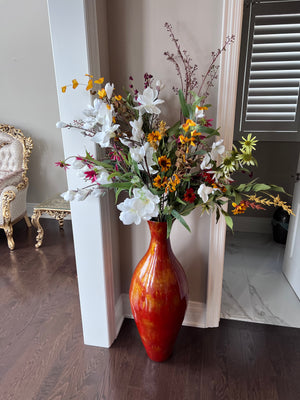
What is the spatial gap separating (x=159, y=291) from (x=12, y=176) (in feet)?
7.40

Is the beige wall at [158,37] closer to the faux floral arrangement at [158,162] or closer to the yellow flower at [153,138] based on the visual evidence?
the faux floral arrangement at [158,162]

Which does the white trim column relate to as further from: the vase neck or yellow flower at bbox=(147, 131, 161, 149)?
yellow flower at bbox=(147, 131, 161, 149)

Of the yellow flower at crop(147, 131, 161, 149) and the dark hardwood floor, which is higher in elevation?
the yellow flower at crop(147, 131, 161, 149)

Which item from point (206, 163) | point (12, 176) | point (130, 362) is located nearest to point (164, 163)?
point (206, 163)

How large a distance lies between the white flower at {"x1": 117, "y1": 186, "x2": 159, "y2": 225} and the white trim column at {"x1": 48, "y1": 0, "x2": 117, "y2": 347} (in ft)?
1.20

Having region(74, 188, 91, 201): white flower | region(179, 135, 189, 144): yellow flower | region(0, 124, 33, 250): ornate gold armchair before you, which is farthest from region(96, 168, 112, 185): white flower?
region(0, 124, 33, 250): ornate gold armchair

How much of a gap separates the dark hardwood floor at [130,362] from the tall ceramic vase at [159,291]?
8.9 inches

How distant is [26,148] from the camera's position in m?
3.24

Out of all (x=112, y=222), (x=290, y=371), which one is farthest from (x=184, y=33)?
(x=290, y=371)

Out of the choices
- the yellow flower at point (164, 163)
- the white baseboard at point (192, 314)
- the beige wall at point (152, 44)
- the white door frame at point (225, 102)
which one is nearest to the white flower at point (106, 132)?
the yellow flower at point (164, 163)

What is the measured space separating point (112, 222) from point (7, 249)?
5.76ft

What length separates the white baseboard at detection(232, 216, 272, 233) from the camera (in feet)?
10.6

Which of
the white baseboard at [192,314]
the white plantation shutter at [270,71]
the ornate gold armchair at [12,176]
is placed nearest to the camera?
the white baseboard at [192,314]

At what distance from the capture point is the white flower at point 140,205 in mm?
1153
